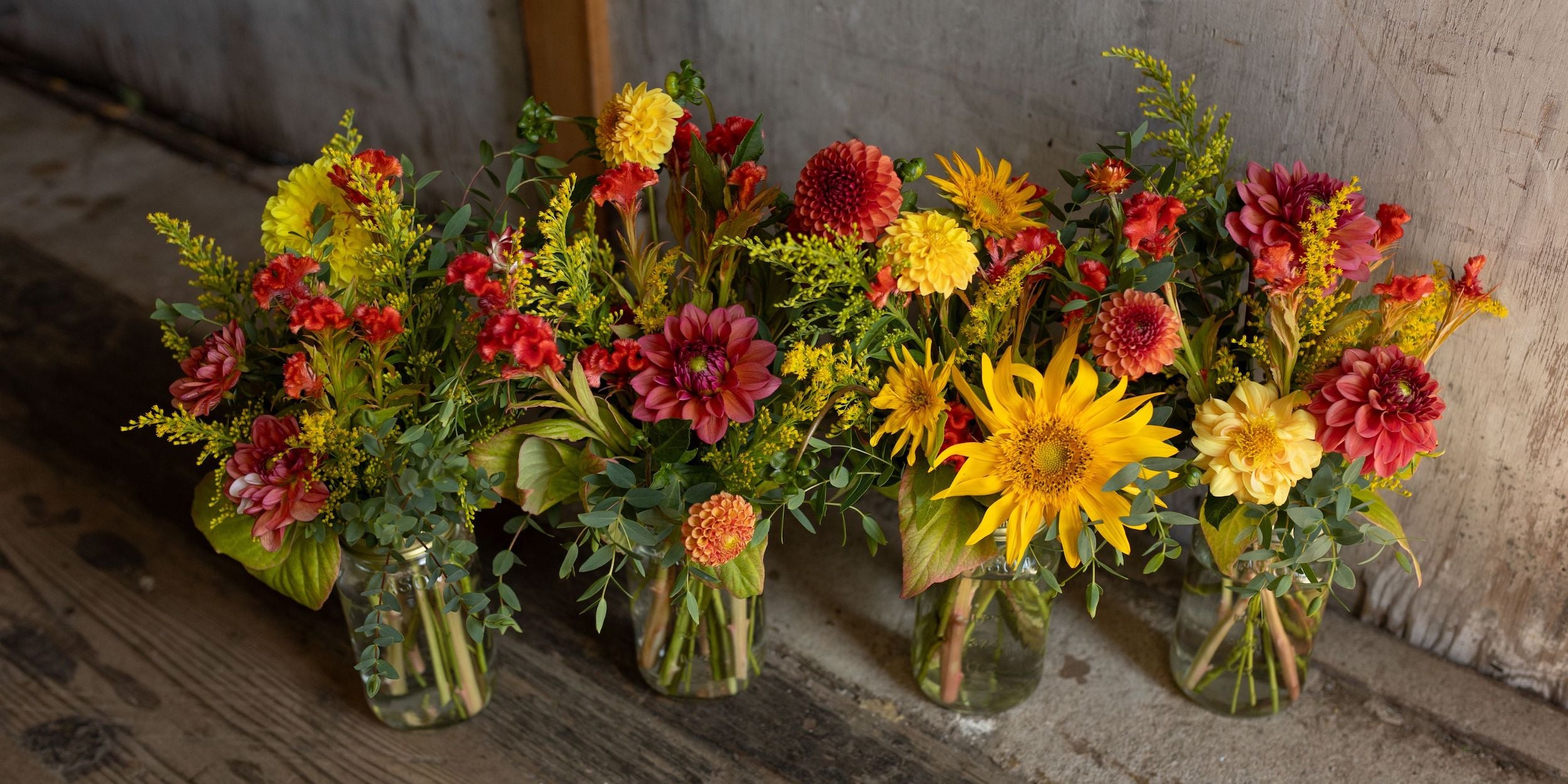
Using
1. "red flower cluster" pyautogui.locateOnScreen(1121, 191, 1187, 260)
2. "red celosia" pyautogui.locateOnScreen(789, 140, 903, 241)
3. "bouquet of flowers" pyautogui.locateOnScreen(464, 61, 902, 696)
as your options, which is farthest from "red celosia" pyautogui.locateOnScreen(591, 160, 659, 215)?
"red flower cluster" pyautogui.locateOnScreen(1121, 191, 1187, 260)

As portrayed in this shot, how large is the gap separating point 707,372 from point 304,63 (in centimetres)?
138

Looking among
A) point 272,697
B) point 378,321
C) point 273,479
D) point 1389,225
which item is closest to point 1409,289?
point 1389,225

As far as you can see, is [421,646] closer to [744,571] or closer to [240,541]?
[240,541]

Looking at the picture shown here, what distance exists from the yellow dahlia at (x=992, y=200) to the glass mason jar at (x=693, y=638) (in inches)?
15.0

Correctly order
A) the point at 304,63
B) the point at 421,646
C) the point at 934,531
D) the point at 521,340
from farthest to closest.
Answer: the point at 304,63, the point at 421,646, the point at 934,531, the point at 521,340

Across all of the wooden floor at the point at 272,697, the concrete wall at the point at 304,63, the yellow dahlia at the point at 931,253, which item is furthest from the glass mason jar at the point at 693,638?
the concrete wall at the point at 304,63

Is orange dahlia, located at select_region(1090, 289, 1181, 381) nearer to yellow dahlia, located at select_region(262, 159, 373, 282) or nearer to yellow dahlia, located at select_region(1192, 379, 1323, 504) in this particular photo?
yellow dahlia, located at select_region(1192, 379, 1323, 504)

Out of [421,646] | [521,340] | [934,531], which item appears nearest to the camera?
[521,340]

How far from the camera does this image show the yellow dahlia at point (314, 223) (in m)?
0.89

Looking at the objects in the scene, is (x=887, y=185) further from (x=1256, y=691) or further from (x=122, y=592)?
(x=122, y=592)

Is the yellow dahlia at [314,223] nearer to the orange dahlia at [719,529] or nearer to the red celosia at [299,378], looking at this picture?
the red celosia at [299,378]

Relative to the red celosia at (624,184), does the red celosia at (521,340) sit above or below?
below

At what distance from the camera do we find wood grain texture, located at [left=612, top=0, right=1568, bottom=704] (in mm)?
889

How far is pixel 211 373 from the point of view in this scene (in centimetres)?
83
